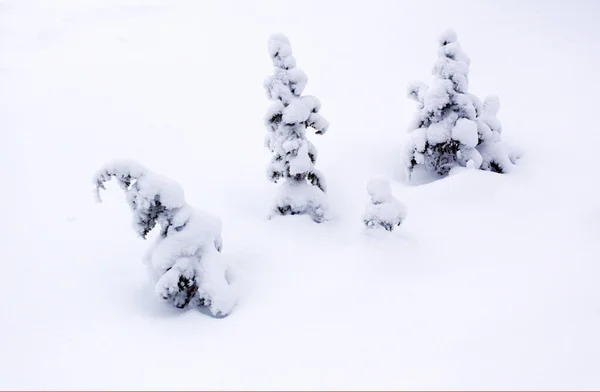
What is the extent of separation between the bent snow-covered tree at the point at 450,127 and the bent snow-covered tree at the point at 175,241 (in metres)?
5.04

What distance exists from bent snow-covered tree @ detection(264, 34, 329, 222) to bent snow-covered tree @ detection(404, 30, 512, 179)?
234 cm

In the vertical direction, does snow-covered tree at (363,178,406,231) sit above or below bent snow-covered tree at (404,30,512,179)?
below

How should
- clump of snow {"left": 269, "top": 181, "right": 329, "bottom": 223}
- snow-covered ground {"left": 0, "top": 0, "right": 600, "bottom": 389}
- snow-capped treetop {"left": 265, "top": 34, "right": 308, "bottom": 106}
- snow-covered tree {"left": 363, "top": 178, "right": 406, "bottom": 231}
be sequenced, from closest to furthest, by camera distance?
snow-covered ground {"left": 0, "top": 0, "right": 600, "bottom": 389} < snow-covered tree {"left": 363, "top": 178, "right": 406, "bottom": 231} < snow-capped treetop {"left": 265, "top": 34, "right": 308, "bottom": 106} < clump of snow {"left": 269, "top": 181, "right": 329, "bottom": 223}

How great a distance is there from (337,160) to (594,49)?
1344cm

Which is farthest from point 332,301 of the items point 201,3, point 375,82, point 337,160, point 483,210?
point 201,3

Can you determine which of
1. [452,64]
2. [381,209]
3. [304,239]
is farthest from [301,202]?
[452,64]

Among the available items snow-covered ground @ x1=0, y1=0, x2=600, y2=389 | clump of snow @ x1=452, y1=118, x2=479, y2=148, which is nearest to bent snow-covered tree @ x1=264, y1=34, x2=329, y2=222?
snow-covered ground @ x1=0, y1=0, x2=600, y2=389

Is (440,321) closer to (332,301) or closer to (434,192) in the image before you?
(332,301)

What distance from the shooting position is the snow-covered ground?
4883 millimetres

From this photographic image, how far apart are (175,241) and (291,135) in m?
3.08

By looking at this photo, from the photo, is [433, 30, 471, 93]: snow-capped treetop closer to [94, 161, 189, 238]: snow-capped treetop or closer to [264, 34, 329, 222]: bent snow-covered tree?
[264, 34, 329, 222]: bent snow-covered tree

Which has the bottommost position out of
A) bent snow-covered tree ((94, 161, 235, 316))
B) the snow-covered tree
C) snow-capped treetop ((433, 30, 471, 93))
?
bent snow-covered tree ((94, 161, 235, 316))

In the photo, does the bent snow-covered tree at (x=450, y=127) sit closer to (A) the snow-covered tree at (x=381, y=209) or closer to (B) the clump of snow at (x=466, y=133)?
(B) the clump of snow at (x=466, y=133)

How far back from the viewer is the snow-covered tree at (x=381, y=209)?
711 cm
